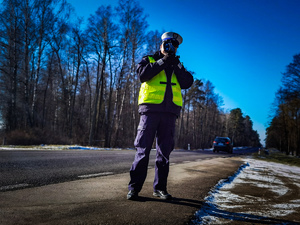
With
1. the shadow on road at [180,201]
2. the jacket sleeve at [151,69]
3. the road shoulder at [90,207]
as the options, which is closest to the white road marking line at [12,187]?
the road shoulder at [90,207]

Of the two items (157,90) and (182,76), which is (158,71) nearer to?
(157,90)

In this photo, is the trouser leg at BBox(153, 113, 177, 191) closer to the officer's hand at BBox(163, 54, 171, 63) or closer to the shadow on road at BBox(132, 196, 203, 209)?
the shadow on road at BBox(132, 196, 203, 209)

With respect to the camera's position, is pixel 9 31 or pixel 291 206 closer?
pixel 291 206

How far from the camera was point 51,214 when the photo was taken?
168cm

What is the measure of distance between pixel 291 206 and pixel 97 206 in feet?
6.93

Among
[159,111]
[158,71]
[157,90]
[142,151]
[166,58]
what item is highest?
[166,58]

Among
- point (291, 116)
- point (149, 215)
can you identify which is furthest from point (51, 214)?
point (291, 116)

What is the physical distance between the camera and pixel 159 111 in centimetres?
250

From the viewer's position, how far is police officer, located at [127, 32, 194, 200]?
2.43 m

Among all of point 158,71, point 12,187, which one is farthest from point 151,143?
point 12,187

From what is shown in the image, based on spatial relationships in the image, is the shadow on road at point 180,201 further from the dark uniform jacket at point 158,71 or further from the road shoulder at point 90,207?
the dark uniform jacket at point 158,71

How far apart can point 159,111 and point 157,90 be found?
0.84 feet

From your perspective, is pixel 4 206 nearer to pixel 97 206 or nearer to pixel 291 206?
pixel 97 206

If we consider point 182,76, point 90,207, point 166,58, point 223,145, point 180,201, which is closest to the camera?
point 90,207
